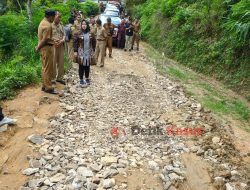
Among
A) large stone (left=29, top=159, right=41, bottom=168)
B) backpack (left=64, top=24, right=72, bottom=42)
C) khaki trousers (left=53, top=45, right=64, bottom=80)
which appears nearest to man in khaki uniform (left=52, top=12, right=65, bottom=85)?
khaki trousers (left=53, top=45, right=64, bottom=80)

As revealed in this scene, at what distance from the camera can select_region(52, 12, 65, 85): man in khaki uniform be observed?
725 centimetres

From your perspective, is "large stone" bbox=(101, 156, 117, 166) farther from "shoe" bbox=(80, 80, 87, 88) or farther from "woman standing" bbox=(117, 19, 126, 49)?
"woman standing" bbox=(117, 19, 126, 49)

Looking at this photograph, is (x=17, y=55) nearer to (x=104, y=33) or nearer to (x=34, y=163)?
(x=104, y=33)

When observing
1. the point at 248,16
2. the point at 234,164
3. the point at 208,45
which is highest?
the point at 248,16

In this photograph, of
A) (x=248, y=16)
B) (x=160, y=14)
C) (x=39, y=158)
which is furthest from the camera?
(x=160, y=14)

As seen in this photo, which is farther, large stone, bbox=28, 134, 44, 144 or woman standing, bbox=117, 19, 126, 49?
woman standing, bbox=117, 19, 126, 49

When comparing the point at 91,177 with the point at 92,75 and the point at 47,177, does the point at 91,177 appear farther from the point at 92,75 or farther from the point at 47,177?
the point at 92,75

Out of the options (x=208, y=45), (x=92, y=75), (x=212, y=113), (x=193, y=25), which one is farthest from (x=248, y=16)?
(x=92, y=75)

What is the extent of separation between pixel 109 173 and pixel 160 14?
607 inches

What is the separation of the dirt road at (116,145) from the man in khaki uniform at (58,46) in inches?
17.7

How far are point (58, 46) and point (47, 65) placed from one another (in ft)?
3.20

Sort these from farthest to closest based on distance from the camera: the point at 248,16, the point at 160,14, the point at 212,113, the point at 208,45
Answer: the point at 160,14, the point at 208,45, the point at 248,16, the point at 212,113

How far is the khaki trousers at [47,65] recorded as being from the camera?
654 centimetres

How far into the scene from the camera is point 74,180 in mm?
4078
